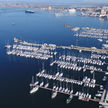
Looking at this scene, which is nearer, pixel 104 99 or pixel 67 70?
pixel 104 99

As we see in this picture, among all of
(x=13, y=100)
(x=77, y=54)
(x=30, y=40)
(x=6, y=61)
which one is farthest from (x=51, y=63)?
(x=30, y=40)

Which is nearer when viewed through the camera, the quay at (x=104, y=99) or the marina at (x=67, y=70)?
the quay at (x=104, y=99)

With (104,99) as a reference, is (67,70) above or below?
above

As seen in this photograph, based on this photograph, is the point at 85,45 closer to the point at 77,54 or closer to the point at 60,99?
the point at 77,54

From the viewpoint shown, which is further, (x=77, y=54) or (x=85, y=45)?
(x=85, y=45)

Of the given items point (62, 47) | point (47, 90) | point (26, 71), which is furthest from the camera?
point (62, 47)

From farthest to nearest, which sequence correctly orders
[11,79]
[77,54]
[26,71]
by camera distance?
1. [77,54]
2. [26,71]
3. [11,79]

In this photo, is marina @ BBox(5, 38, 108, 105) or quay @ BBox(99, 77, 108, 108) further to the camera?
marina @ BBox(5, 38, 108, 105)

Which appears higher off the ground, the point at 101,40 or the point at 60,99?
the point at 101,40

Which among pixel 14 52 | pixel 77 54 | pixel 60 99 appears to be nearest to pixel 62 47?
pixel 77 54
